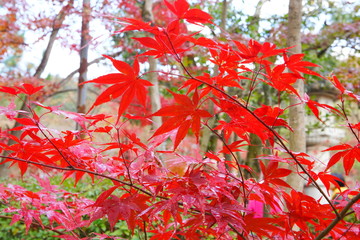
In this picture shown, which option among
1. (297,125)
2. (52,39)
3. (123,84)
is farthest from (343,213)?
(52,39)

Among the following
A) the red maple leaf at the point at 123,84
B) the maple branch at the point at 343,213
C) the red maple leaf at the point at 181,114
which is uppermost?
the red maple leaf at the point at 123,84

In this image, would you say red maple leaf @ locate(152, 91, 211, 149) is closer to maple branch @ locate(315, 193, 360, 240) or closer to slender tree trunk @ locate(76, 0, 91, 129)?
maple branch @ locate(315, 193, 360, 240)

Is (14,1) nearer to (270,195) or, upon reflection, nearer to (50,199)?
(50,199)

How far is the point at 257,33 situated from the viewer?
4703mm

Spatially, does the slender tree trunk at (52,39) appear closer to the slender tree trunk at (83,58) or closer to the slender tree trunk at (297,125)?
the slender tree trunk at (83,58)

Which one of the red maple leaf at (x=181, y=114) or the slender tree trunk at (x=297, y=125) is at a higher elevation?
the red maple leaf at (x=181, y=114)

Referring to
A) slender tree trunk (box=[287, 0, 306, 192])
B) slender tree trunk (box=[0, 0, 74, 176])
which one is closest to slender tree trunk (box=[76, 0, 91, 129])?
slender tree trunk (box=[0, 0, 74, 176])

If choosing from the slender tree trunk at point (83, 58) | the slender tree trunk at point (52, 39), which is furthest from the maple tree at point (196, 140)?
the slender tree trunk at point (52, 39)

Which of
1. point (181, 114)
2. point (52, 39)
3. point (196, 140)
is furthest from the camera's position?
point (52, 39)

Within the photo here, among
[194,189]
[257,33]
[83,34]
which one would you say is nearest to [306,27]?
[257,33]

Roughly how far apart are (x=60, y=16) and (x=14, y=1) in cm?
86

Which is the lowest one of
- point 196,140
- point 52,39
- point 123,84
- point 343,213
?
point 343,213

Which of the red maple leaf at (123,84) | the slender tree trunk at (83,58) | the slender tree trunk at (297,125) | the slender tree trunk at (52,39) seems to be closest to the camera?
the red maple leaf at (123,84)

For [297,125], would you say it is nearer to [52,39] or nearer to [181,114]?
[181,114]
